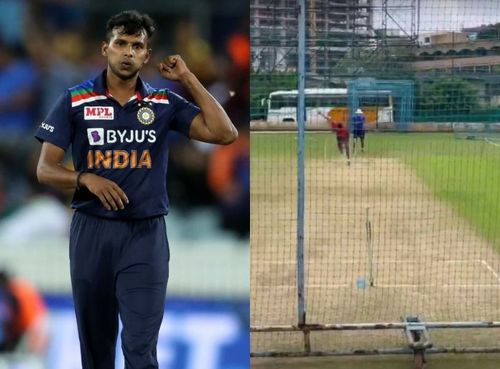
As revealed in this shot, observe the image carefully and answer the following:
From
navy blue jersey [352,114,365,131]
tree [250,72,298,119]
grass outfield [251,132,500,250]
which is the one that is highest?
tree [250,72,298,119]

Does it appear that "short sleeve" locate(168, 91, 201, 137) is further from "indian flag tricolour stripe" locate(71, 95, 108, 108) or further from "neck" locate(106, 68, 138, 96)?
"indian flag tricolour stripe" locate(71, 95, 108, 108)

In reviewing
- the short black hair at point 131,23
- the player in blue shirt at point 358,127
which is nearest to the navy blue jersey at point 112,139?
the short black hair at point 131,23

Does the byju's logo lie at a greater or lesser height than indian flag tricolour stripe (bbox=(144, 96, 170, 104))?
lesser

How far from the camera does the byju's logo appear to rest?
2867 millimetres

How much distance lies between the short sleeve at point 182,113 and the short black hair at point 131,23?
276mm

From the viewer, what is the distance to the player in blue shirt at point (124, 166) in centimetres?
286

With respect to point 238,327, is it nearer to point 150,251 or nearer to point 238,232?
point 238,232

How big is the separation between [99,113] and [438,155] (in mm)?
3759

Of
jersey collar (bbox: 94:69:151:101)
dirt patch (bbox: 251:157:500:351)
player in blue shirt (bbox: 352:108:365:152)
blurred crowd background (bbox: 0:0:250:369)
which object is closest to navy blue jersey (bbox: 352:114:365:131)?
player in blue shirt (bbox: 352:108:365:152)

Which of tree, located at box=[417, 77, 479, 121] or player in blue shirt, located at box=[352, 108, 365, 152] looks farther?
player in blue shirt, located at box=[352, 108, 365, 152]

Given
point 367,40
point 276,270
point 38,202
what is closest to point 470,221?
point 276,270

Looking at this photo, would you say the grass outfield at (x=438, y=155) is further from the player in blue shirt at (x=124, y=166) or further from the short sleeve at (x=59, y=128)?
the short sleeve at (x=59, y=128)

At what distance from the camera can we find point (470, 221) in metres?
8.72

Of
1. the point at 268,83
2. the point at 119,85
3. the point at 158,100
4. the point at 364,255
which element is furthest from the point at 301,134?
the point at 364,255
